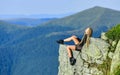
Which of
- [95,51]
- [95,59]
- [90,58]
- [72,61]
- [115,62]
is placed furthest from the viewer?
[72,61]

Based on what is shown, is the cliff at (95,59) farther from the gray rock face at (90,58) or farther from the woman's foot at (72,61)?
the woman's foot at (72,61)

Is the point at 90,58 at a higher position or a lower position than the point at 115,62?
lower

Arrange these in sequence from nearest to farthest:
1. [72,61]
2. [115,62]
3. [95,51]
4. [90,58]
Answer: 1. [115,62]
2. [95,51]
3. [90,58]
4. [72,61]

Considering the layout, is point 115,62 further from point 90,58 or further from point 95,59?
point 90,58

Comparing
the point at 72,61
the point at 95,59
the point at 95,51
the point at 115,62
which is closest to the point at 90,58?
the point at 95,59

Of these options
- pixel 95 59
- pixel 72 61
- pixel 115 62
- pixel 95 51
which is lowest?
pixel 72 61

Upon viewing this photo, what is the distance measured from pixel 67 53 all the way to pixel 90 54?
2824 millimetres

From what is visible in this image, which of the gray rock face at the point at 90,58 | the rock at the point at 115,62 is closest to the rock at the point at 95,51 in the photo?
the gray rock face at the point at 90,58

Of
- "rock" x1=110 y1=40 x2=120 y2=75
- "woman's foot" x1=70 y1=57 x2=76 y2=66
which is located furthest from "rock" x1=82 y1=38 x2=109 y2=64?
"rock" x1=110 y1=40 x2=120 y2=75

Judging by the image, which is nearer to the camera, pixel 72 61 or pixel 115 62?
pixel 115 62

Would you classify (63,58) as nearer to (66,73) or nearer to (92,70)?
(66,73)

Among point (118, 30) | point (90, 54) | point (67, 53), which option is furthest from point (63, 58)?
point (118, 30)

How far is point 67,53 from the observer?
31938 millimetres

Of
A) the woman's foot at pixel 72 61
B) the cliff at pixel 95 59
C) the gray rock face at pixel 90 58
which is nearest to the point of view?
the cliff at pixel 95 59
